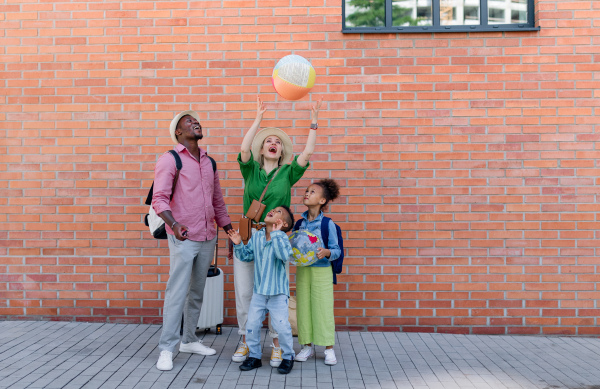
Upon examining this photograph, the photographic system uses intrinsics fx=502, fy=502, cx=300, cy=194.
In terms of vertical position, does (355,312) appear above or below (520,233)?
below

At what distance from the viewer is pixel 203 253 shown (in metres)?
4.45

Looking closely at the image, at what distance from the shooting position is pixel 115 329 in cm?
531

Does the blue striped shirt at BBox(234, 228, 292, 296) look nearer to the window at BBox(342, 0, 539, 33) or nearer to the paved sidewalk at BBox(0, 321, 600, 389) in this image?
the paved sidewalk at BBox(0, 321, 600, 389)

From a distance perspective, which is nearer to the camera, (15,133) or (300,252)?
(300,252)

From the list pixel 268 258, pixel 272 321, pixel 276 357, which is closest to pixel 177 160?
pixel 268 258

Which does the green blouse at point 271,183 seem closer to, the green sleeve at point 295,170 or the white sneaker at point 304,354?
the green sleeve at point 295,170

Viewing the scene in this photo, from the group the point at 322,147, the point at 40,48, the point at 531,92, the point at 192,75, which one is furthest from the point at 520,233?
the point at 40,48

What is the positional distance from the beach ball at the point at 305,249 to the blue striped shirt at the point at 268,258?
0.43 ft

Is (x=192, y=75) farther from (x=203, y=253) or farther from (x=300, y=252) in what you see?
(x=300, y=252)

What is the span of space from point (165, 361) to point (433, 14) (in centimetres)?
447

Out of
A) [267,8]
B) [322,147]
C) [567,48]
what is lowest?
[322,147]

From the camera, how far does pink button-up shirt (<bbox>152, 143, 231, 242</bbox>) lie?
13.8 ft

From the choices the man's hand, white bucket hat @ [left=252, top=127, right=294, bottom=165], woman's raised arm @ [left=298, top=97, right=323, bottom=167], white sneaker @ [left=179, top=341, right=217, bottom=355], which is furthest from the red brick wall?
the man's hand

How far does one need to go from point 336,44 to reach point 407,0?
0.99 meters
